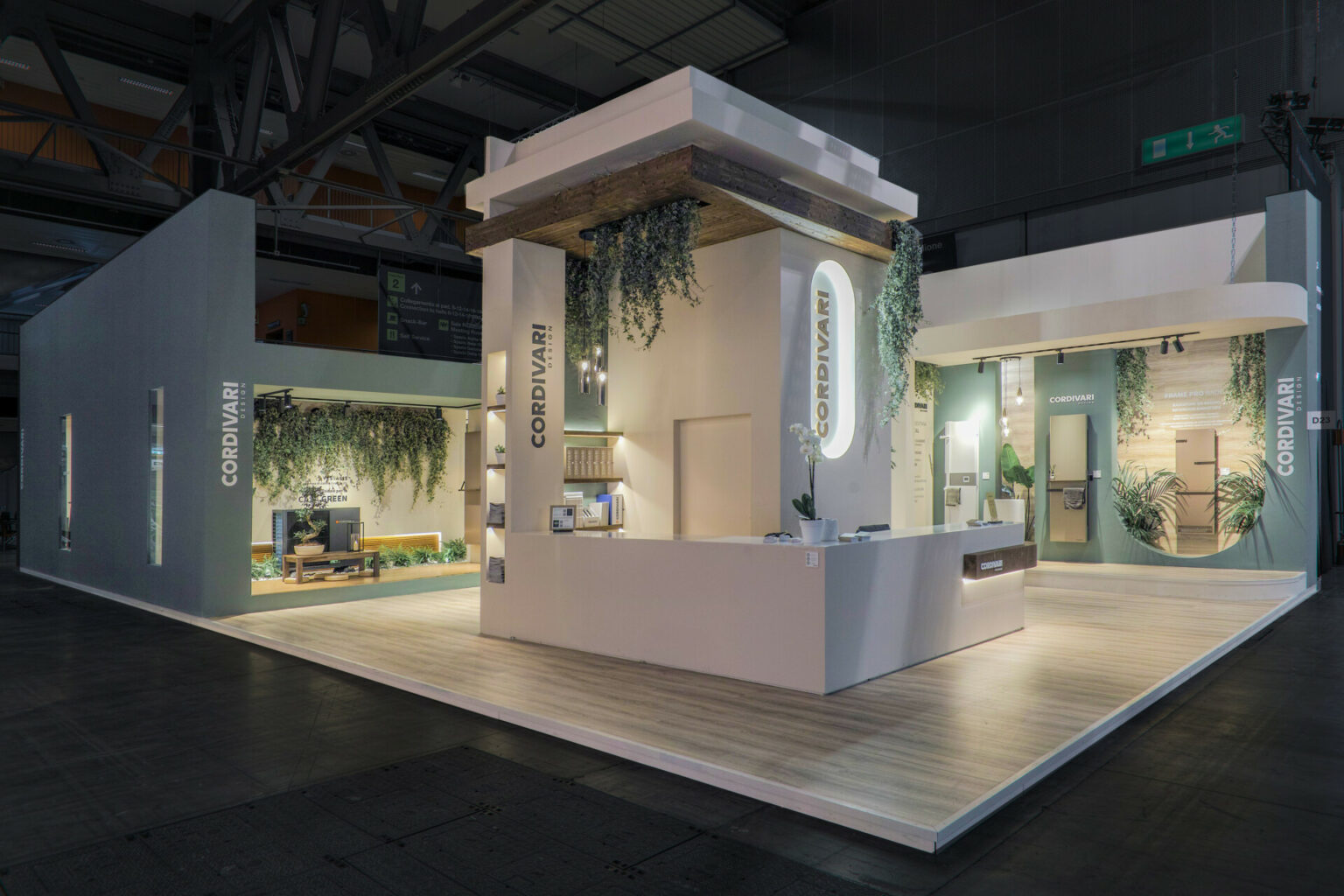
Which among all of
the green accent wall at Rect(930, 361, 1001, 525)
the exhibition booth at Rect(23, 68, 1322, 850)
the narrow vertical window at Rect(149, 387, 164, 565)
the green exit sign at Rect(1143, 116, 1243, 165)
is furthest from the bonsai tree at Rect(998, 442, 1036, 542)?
the narrow vertical window at Rect(149, 387, 164, 565)

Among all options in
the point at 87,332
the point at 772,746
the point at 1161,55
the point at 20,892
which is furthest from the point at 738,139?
the point at 87,332

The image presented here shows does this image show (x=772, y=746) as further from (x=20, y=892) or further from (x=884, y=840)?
(x=20, y=892)

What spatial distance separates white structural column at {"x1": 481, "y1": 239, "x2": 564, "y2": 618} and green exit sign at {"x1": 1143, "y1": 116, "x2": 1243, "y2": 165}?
8828mm

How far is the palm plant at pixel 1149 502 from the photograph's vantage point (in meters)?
10.9

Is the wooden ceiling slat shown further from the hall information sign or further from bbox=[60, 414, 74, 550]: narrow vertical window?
bbox=[60, 414, 74, 550]: narrow vertical window

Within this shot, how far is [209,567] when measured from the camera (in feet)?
27.2

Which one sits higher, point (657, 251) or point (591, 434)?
point (657, 251)

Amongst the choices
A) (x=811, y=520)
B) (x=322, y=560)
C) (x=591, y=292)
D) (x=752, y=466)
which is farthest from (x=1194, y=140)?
(x=322, y=560)

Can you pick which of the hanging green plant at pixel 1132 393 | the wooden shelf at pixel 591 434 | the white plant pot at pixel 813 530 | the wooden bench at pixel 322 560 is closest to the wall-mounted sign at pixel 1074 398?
the hanging green plant at pixel 1132 393

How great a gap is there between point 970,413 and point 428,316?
26.6 feet

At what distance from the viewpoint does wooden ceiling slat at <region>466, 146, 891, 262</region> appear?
232 inches

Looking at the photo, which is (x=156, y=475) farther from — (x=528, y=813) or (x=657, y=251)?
(x=528, y=813)

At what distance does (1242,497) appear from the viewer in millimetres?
10305

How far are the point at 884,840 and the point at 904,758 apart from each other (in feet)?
2.59
